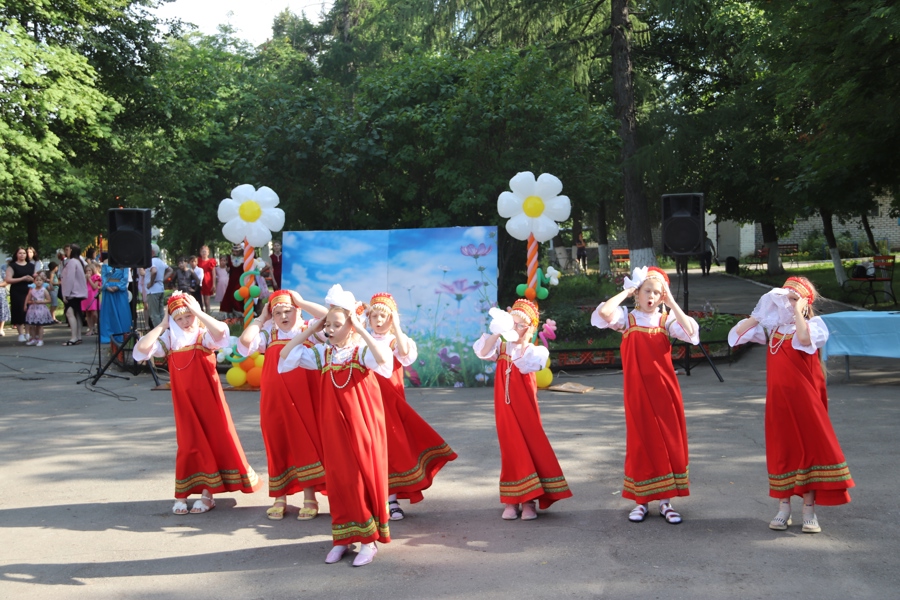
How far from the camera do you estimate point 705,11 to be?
18781mm

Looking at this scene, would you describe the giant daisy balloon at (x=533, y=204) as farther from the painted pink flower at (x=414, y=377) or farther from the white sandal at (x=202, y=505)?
the white sandal at (x=202, y=505)

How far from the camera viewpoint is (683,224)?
12.1m

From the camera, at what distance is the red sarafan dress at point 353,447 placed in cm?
528

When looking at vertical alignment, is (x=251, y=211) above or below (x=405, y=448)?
above

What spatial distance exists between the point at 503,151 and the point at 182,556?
11.6m

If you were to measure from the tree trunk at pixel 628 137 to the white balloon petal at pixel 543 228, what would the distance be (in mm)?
9831

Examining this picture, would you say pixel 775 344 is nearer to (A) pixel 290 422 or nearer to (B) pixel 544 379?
(A) pixel 290 422

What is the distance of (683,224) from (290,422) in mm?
7434

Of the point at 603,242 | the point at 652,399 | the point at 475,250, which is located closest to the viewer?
the point at 652,399

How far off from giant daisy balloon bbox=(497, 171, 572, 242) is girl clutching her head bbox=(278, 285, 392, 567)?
17.3ft

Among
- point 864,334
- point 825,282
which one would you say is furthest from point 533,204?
point 825,282

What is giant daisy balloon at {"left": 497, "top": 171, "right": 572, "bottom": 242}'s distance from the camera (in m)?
10.4

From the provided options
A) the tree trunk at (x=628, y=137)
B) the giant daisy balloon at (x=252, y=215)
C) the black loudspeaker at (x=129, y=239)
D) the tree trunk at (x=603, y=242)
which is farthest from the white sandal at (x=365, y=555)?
the tree trunk at (x=603, y=242)

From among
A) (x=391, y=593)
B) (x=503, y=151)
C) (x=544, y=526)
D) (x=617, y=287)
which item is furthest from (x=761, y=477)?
(x=617, y=287)
